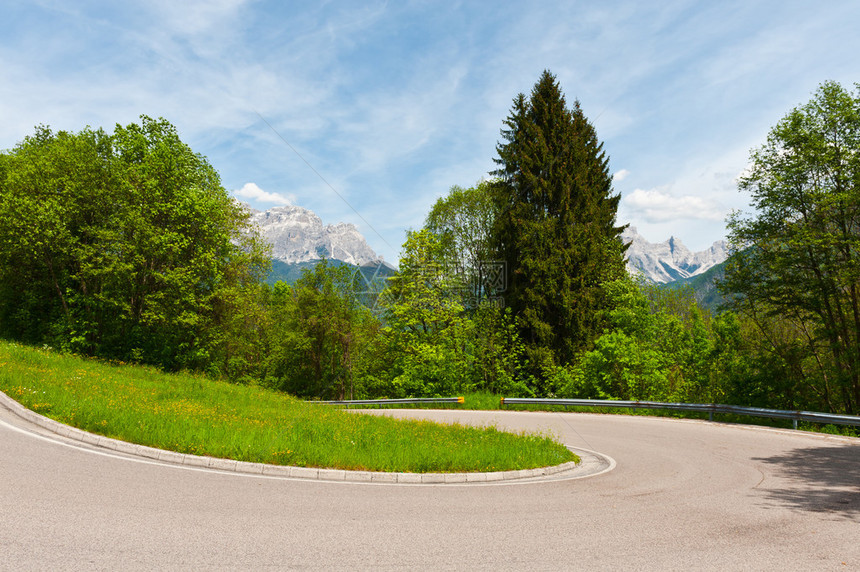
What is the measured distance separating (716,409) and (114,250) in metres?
32.2

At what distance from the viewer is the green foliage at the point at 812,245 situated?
59.2ft

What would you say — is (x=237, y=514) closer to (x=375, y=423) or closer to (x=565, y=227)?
(x=375, y=423)

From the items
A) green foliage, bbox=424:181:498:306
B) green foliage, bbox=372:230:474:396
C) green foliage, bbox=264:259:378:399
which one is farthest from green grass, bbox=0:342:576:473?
green foliage, bbox=264:259:378:399

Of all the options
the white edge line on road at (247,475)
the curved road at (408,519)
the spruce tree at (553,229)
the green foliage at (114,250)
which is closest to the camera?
the curved road at (408,519)

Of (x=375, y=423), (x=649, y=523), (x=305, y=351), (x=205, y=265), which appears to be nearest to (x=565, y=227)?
(x=375, y=423)

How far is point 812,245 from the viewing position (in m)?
18.4

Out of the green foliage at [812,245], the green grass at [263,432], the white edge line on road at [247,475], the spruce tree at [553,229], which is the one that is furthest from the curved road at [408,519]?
the spruce tree at [553,229]

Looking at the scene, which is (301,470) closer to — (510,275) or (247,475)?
(247,475)

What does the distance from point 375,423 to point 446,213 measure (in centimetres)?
2628

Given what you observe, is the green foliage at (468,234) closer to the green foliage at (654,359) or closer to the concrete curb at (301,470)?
the green foliage at (654,359)

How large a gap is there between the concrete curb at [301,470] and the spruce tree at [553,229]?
18.8 metres

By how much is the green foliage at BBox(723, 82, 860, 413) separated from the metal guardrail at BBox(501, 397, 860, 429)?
206 inches

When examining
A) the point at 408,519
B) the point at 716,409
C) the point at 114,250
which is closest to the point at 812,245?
the point at 716,409

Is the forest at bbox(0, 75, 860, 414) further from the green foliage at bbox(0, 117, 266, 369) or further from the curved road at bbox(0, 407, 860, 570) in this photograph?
the curved road at bbox(0, 407, 860, 570)
